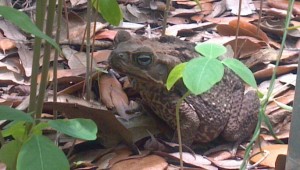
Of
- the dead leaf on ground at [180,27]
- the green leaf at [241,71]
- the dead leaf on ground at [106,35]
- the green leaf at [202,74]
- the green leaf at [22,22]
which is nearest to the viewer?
the green leaf at [22,22]

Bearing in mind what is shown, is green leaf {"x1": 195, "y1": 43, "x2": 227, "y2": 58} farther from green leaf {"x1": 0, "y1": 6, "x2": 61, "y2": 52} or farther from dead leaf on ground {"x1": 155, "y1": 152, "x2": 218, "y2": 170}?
dead leaf on ground {"x1": 155, "y1": 152, "x2": 218, "y2": 170}

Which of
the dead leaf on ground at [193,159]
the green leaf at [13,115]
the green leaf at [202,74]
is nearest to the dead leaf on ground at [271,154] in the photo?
the dead leaf on ground at [193,159]

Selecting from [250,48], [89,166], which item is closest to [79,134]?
[89,166]

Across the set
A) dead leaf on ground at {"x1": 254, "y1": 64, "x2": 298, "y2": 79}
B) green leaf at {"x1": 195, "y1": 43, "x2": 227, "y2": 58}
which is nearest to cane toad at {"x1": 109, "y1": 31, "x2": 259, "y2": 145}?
dead leaf on ground at {"x1": 254, "y1": 64, "x2": 298, "y2": 79}

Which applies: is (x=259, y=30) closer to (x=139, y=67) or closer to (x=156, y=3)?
(x=156, y=3)

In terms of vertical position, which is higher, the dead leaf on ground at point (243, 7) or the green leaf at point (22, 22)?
the green leaf at point (22, 22)

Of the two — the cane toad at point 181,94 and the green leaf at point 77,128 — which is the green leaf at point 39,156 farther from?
the cane toad at point 181,94
